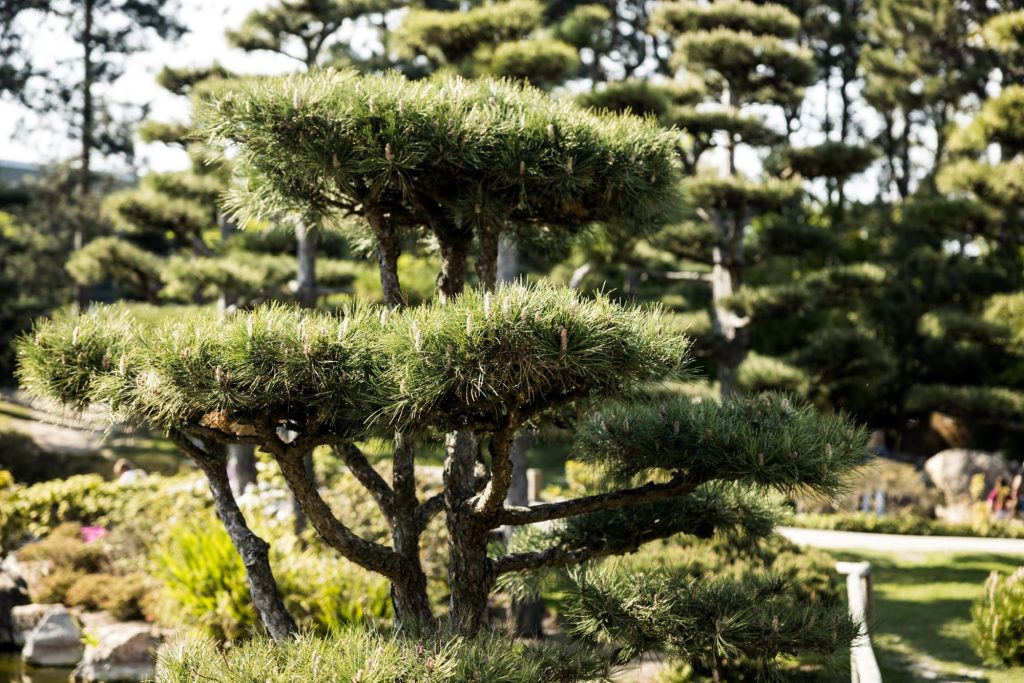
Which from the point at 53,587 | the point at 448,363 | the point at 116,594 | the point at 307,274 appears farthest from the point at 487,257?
the point at 307,274

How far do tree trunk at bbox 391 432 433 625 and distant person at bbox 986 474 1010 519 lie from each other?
445 inches

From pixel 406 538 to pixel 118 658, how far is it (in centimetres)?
453

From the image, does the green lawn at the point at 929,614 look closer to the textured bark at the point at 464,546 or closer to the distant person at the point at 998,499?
the textured bark at the point at 464,546

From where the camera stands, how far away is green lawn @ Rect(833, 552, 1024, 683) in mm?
6453

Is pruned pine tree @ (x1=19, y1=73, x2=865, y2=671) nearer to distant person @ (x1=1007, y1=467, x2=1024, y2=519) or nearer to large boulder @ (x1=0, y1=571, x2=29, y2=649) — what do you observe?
large boulder @ (x1=0, y1=571, x2=29, y2=649)

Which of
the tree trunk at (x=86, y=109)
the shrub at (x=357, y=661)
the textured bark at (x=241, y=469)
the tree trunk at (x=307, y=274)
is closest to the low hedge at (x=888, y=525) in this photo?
the tree trunk at (x=307, y=274)

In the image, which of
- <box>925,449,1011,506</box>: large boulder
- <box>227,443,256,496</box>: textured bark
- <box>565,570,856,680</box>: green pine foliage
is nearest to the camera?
<box>565,570,856,680</box>: green pine foliage

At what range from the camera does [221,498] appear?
4.14 m

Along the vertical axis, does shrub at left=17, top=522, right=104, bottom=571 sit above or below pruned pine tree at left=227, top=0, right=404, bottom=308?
below

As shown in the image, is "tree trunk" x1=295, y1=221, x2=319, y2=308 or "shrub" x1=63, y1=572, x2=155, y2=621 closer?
"shrub" x1=63, y1=572, x2=155, y2=621

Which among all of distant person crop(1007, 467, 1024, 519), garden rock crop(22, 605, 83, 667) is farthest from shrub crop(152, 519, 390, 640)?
distant person crop(1007, 467, 1024, 519)

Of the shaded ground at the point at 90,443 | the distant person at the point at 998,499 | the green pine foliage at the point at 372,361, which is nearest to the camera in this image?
the green pine foliage at the point at 372,361

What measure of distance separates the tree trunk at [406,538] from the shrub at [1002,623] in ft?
13.9

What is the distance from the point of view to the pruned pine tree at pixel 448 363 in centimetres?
312
